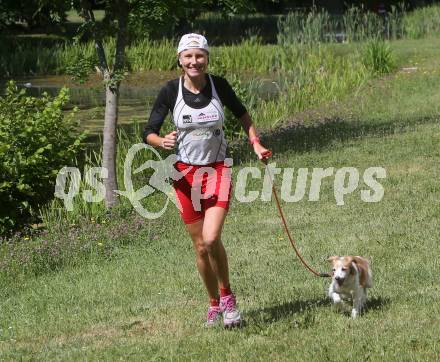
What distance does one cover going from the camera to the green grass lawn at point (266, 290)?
7.16m

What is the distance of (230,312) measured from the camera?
755cm

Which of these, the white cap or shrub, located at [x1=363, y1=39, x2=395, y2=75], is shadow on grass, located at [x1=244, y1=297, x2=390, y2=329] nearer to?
the white cap

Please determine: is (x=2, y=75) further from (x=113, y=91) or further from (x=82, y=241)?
(x=82, y=241)

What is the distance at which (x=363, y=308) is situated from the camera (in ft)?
25.5

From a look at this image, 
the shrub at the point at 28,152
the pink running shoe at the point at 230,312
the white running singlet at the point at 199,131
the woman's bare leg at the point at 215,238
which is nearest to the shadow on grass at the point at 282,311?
the pink running shoe at the point at 230,312

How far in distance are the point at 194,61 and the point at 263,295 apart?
2.39 metres

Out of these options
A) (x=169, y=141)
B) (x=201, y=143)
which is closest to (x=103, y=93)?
(x=201, y=143)

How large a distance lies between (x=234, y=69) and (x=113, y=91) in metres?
18.5

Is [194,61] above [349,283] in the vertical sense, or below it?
above

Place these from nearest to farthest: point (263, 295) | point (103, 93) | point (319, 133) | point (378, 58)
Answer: point (263, 295)
point (319, 133)
point (378, 58)
point (103, 93)

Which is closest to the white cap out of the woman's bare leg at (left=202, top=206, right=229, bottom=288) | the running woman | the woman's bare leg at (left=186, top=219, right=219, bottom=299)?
the running woman

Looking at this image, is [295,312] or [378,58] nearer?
[295,312]

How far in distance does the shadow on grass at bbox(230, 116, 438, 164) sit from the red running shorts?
8633 mm

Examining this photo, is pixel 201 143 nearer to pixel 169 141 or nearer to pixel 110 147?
pixel 169 141
